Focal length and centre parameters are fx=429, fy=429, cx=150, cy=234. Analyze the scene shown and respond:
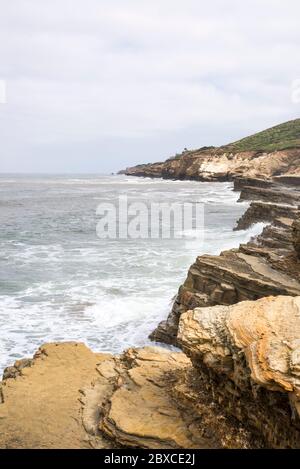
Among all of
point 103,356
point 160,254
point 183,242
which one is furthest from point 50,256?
point 103,356

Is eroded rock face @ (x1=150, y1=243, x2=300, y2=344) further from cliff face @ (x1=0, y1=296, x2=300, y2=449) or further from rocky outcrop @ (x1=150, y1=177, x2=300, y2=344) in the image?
cliff face @ (x1=0, y1=296, x2=300, y2=449)

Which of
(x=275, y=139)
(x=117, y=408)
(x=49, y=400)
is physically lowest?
(x=49, y=400)

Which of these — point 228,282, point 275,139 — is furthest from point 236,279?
point 275,139

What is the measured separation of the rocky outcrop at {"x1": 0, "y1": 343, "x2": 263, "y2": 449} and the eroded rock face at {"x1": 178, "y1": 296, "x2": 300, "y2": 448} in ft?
0.94

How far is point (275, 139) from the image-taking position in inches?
3745

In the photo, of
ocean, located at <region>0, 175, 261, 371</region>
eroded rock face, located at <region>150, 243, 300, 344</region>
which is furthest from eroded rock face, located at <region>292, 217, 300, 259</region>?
ocean, located at <region>0, 175, 261, 371</region>

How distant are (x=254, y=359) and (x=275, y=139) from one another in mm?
97126

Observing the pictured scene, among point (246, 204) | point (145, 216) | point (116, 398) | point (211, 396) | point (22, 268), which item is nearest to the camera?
point (211, 396)

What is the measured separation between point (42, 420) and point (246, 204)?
39.1 metres

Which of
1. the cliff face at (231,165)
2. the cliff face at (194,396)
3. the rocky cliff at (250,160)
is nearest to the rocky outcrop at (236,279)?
the cliff face at (194,396)

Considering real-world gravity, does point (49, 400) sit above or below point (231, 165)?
below

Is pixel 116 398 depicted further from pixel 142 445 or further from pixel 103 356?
pixel 103 356

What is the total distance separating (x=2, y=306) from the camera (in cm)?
1390

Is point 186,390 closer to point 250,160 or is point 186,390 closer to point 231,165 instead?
point 250,160
